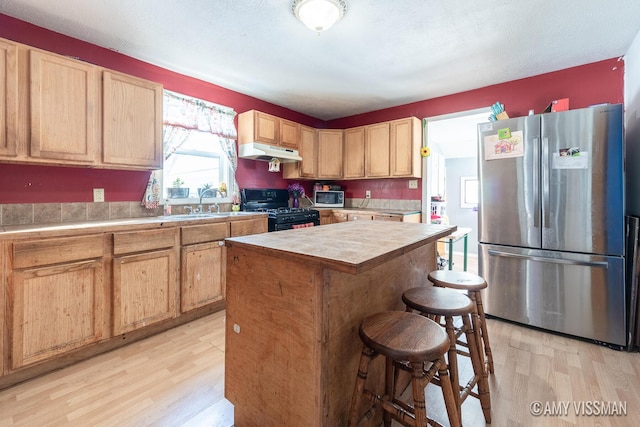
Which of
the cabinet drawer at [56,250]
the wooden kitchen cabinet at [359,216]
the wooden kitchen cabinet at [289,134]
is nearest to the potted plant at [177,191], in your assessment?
the cabinet drawer at [56,250]

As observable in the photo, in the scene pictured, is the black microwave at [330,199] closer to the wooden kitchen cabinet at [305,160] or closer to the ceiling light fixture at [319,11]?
the wooden kitchen cabinet at [305,160]

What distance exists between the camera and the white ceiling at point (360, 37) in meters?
2.04

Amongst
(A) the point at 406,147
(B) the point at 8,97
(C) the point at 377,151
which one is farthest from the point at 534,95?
(B) the point at 8,97

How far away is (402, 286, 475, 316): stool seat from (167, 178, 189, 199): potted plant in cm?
264

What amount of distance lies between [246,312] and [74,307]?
1.48 meters

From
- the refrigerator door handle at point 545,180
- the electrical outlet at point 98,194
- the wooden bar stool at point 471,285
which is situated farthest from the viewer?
the electrical outlet at point 98,194

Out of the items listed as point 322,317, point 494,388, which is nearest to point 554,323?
point 494,388

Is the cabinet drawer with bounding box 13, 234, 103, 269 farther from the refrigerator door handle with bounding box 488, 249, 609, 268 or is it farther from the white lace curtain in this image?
the refrigerator door handle with bounding box 488, 249, 609, 268

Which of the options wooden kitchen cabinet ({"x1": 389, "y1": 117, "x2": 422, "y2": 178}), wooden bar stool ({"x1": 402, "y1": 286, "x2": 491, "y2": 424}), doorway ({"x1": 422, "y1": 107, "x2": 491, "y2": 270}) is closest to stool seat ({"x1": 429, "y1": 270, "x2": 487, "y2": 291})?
wooden bar stool ({"x1": 402, "y1": 286, "x2": 491, "y2": 424})

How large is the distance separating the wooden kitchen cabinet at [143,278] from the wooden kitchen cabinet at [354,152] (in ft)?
9.13

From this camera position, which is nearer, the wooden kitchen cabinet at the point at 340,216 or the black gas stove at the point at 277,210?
the black gas stove at the point at 277,210

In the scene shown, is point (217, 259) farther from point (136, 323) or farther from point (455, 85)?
point (455, 85)

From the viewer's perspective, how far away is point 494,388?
1.72 m

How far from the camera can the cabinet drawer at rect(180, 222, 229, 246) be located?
8.34ft
